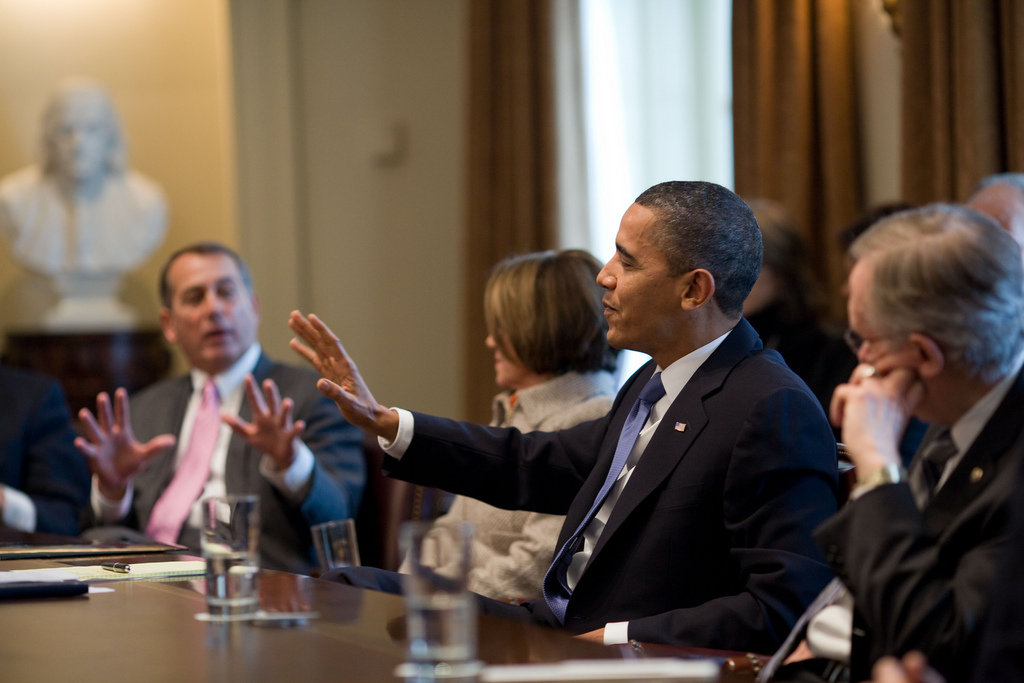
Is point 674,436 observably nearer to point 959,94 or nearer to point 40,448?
point 959,94

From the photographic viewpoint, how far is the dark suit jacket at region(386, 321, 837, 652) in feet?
5.95

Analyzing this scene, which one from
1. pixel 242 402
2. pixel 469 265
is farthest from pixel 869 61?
pixel 242 402

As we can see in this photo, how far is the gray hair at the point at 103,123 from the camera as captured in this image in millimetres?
5543

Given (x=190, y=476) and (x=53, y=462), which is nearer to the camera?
(x=190, y=476)

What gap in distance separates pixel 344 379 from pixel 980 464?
4.10 feet

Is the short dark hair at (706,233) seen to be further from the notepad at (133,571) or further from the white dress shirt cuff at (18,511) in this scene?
the white dress shirt cuff at (18,511)

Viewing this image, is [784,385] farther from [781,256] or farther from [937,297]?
[781,256]

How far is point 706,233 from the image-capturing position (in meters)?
2.13

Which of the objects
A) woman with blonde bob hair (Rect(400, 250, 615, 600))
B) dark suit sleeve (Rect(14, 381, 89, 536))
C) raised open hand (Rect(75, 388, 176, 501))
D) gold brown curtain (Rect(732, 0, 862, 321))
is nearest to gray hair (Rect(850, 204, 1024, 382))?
woman with blonde bob hair (Rect(400, 250, 615, 600))

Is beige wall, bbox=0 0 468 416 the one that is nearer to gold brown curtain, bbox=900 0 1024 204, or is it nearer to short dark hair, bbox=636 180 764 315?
gold brown curtain, bbox=900 0 1024 204

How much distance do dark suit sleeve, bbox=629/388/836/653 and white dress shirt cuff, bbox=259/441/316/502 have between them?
53.8 inches

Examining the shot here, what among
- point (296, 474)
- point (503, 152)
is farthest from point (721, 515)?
point (503, 152)

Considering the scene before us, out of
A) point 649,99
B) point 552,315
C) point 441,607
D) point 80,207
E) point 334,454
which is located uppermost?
point 649,99

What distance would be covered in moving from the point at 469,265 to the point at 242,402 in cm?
202
